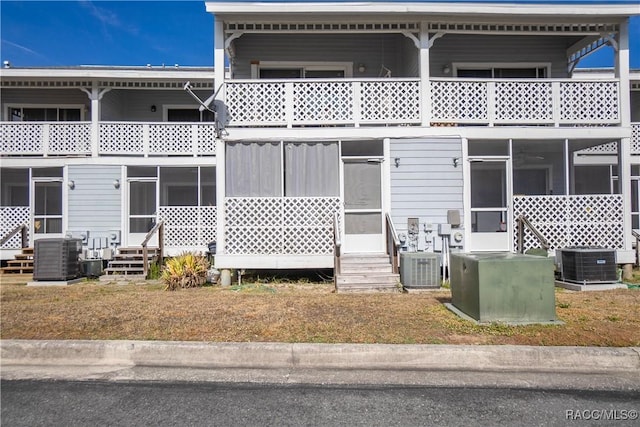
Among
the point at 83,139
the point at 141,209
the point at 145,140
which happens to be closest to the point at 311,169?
the point at 145,140

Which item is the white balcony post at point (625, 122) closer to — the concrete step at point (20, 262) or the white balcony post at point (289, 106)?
the white balcony post at point (289, 106)

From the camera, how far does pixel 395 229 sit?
1020 cm

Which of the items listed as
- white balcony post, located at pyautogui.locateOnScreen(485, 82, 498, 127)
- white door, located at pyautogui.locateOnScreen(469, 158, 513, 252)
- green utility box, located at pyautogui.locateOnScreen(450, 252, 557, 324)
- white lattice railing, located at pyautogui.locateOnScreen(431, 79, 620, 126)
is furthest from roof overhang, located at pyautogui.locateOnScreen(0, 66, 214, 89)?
green utility box, located at pyautogui.locateOnScreen(450, 252, 557, 324)

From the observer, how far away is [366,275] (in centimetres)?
895

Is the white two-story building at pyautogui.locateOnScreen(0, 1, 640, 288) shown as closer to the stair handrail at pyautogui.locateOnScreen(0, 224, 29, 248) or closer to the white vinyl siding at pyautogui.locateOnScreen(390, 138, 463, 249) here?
the white vinyl siding at pyautogui.locateOnScreen(390, 138, 463, 249)

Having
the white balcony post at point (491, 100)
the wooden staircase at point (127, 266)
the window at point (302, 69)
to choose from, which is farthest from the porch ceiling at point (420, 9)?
the wooden staircase at point (127, 266)

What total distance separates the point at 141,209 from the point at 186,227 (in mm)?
2740

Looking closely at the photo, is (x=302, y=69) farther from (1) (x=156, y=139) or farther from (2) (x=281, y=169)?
(1) (x=156, y=139)

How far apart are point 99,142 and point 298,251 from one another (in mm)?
8529

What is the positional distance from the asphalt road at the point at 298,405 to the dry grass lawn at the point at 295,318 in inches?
39.1

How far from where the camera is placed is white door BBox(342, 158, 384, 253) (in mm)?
10391

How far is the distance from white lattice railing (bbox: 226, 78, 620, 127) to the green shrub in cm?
346

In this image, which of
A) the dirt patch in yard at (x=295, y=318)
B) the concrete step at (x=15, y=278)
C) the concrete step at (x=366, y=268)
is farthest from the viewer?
the concrete step at (x=15, y=278)

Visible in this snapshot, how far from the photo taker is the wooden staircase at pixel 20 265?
42.1 feet
